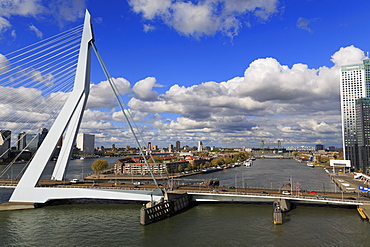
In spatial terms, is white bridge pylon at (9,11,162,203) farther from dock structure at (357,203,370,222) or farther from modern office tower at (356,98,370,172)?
modern office tower at (356,98,370,172)

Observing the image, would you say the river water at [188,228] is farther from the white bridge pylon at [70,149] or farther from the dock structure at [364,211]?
the white bridge pylon at [70,149]

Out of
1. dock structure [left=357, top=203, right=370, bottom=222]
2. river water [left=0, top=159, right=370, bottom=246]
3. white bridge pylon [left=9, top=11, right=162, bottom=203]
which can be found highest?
white bridge pylon [left=9, top=11, right=162, bottom=203]

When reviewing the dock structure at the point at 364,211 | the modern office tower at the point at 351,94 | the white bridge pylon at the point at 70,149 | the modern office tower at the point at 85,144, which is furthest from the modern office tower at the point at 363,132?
the modern office tower at the point at 85,144

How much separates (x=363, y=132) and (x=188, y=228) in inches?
2070

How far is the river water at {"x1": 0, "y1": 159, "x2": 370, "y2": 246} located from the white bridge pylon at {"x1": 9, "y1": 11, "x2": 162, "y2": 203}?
101cm

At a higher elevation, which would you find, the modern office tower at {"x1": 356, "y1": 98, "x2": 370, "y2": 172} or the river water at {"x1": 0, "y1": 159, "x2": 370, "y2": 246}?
the modern office tower at {"x1": 356, "y1": 98, "x2": 370, "y2": 172}

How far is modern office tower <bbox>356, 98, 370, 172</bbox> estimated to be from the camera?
5334 cm

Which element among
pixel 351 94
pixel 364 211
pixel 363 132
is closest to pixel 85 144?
pixel 351 94

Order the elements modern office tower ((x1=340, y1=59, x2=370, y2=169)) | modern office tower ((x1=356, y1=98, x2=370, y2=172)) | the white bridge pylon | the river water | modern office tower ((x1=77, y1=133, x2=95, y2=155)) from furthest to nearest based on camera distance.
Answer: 1. modern office tower ((x1=77, y1=133, x2=95, y2=155))
2. modern office tower ((x1=340, y1=59, x2=370, y2=169))
3. modern office tower ((x1=356, y1=98, x2=370, y2=172))
4. the white bridge pylon
5. the river water

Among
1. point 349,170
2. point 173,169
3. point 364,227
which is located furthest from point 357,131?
point 364,227

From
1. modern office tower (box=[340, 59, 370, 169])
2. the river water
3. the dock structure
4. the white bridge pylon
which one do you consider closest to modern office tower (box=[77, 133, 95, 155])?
modern office tower (box=[340, 59, 370, 169])

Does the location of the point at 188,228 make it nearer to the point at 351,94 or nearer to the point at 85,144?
the point at 351,94

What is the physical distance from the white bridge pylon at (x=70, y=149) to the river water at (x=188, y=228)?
1.01 meters

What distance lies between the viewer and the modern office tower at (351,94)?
191 feet
